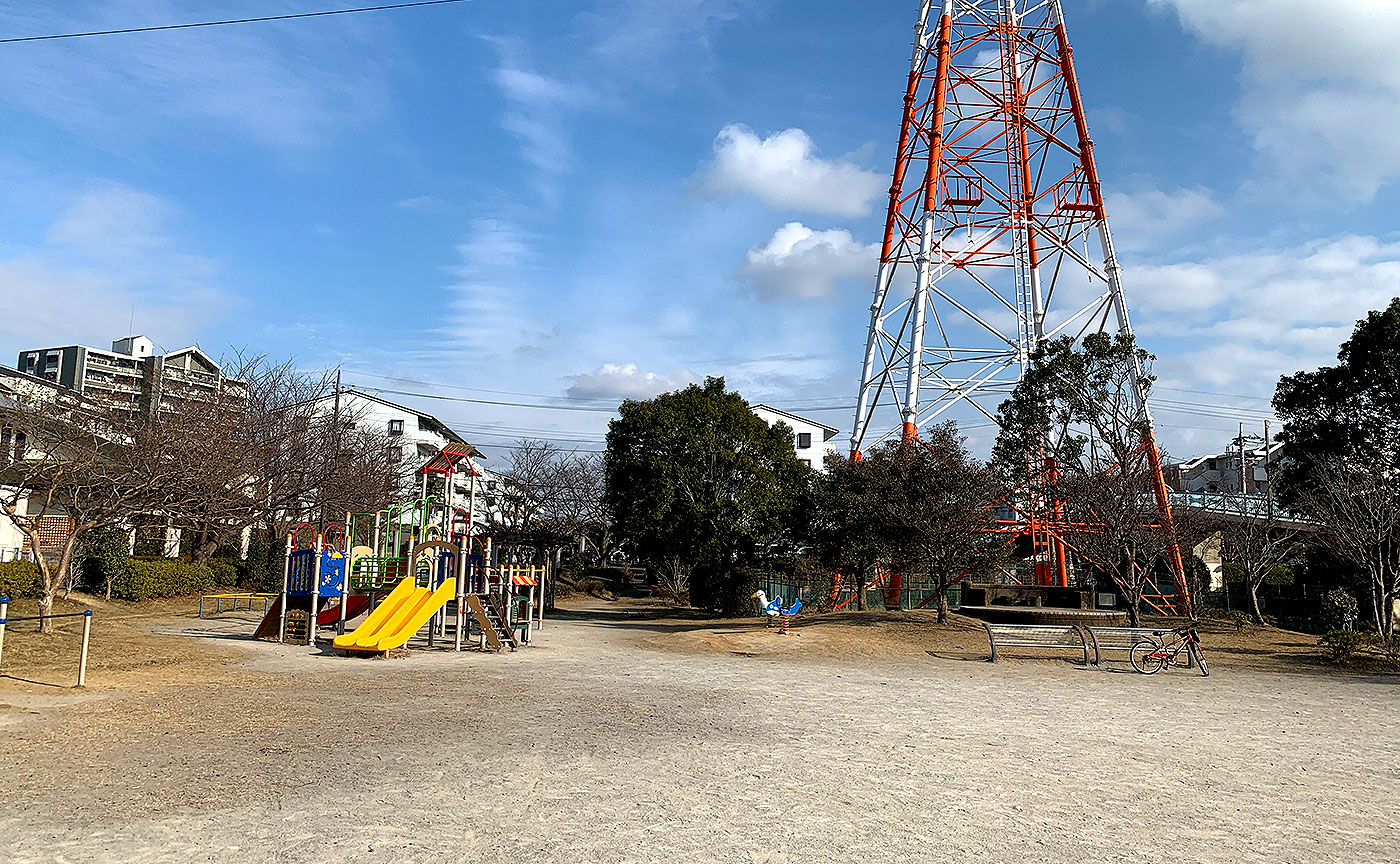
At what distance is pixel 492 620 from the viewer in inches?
728

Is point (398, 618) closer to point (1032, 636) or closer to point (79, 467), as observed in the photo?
point (79, 467)

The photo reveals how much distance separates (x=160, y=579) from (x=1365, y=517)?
31746 mm

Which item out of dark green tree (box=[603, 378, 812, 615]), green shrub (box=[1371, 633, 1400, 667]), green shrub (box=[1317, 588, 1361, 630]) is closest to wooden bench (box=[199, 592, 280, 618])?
dark green tree (box=[603, 378, 812, 615])

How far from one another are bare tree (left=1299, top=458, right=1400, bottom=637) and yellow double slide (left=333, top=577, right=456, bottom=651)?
19133 mm

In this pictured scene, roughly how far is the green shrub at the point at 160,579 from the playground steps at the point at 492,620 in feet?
43.7

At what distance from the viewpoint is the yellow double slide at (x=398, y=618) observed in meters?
15.7

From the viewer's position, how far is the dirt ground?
5.52 m

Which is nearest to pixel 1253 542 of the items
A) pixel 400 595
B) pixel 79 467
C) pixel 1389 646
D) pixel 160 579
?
pixel 1389 646

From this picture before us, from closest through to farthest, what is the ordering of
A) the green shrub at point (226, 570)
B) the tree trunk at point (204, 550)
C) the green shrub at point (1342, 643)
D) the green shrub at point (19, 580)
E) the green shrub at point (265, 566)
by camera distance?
the green shrub at point (1342, 643) → the green shrub at point (19, 580) → the tree trunk at point (204, 550) → the green shrub at point (226, 570) → the green shrub at point (265, 566)

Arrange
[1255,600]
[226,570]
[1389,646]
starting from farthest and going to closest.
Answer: [226,570] < [1255,600] < [1389,646]

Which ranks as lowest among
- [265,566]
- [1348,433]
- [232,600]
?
[232,600]

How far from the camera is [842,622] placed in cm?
2364

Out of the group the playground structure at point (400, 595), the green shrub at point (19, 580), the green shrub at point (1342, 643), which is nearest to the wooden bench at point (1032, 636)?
the green shrub at point (1342, 643)

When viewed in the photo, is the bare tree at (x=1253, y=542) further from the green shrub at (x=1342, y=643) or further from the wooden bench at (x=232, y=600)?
the wooden bench at (x=232, y=600)
